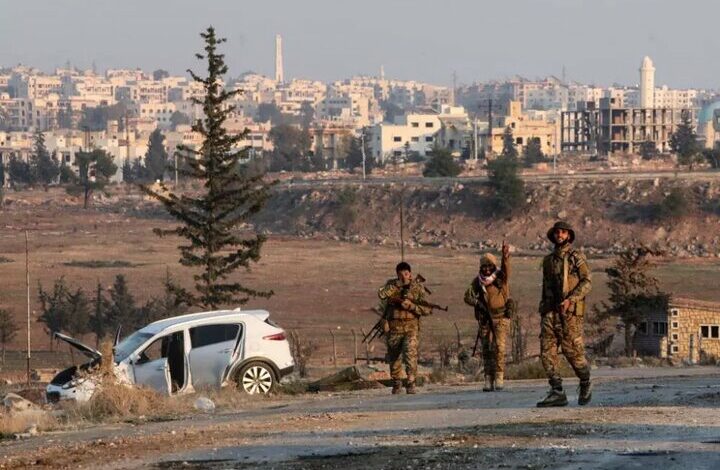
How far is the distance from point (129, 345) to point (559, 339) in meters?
7.60

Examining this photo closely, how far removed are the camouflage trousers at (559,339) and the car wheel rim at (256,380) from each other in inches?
247

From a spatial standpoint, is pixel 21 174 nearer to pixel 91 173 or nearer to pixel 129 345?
pixel 91 173

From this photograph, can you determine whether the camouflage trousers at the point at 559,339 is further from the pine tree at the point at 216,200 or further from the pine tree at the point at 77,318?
the pine tree at the point at 77,318

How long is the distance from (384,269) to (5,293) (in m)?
16.8

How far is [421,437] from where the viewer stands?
13.3m

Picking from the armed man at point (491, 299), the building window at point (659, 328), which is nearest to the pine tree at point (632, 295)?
the building window at point (659, 328)

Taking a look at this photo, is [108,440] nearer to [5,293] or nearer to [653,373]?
[653,373]

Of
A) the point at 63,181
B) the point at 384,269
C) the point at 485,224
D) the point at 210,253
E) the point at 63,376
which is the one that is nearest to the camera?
the point at 63,376

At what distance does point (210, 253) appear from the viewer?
3962 cm

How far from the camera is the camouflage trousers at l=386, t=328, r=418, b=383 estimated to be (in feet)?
59.8

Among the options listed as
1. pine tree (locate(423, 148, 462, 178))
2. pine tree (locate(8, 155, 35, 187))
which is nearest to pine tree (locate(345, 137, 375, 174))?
pine tree (locate(423, 148, 462, 178))

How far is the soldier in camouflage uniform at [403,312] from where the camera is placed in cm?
1791

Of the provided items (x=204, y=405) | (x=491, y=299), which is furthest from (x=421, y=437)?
(x=204, y=405)

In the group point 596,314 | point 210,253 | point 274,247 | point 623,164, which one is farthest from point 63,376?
point 623,164
